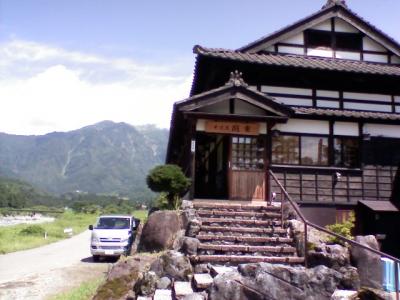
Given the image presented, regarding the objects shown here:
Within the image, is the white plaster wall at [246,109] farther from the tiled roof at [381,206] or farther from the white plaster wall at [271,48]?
the tiled roof at [381,206]

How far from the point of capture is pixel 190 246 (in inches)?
414

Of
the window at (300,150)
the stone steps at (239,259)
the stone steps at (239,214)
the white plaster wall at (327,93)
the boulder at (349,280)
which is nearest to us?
the boulder at (349,280)

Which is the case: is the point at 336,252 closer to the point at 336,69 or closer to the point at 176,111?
the point at 176,111

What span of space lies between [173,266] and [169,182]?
418 centimetres

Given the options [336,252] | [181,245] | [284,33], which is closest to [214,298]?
[181,245]

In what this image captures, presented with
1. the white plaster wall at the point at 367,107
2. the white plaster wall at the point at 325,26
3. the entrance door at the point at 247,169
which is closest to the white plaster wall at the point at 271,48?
the white plaster wall at the point at 325,26

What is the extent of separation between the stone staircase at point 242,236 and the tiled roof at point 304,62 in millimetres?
5767

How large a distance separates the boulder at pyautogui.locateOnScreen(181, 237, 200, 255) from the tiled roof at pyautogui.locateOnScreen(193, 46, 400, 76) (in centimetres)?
770

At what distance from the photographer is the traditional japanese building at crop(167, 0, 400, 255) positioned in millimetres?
15172

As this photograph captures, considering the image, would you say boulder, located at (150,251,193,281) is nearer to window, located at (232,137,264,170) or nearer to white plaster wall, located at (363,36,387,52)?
window, located at (232,137,264,170)

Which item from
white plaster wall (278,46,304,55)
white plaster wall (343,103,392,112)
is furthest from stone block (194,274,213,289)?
white plaster wall (278,46,304,55)

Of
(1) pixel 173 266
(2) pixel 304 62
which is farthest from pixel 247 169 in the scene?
(1) pixel 173 266

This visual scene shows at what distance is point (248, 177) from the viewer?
602 inches

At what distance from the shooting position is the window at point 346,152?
54.9ft
